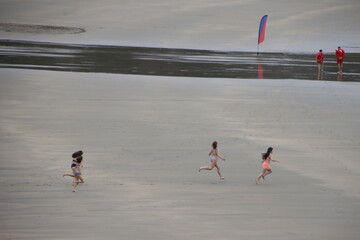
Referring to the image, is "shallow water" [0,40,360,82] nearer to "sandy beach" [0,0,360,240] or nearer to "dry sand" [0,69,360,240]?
"sandy beach" [0,0,360,240]

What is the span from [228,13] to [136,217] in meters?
46.1

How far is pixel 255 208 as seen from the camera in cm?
1141

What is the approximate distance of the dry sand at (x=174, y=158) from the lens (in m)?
10.7

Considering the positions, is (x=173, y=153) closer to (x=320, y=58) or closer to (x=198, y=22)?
(x=320, y=58)

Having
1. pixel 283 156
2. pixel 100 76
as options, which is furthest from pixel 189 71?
pixel 283 156

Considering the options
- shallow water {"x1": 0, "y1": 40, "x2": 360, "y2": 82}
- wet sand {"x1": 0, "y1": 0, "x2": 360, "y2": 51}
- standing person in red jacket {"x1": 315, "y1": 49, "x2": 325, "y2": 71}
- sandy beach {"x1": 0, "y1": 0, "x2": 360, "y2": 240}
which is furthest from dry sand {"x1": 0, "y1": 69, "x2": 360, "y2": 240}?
wet sand {"x1": 0, "y1": 0, "x2": 360, "y2": 51}

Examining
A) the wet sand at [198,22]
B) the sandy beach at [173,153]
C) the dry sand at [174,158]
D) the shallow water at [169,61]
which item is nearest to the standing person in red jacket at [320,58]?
the shallow water at [169,61]

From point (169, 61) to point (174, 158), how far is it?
17.5 meters

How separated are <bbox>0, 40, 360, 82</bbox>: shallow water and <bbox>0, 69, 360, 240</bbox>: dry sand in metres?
2.84

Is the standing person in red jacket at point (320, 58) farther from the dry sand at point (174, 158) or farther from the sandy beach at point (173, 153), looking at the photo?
the dry sand at point (174, 158)

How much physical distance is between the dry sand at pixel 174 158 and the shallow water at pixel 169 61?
2.84 metres

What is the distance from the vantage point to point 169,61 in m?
31.9

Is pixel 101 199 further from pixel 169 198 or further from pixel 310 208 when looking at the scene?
pixel 310 208

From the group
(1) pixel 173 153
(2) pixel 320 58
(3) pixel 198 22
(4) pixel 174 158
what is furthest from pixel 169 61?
(3) pixel 198 22
